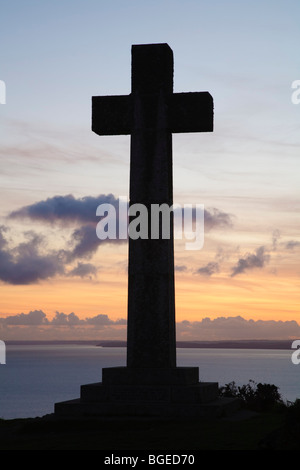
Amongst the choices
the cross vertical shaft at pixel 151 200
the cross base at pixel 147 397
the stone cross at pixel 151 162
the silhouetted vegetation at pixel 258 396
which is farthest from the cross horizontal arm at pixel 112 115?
the silhouetted vegetation at pixel 258 396

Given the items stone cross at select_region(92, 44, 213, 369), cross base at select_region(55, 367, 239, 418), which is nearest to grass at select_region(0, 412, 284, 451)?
cross base at select_region(55, 367, 239, 418)

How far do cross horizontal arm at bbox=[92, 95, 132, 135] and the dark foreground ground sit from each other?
7.30 m

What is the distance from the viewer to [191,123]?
59.3 ft

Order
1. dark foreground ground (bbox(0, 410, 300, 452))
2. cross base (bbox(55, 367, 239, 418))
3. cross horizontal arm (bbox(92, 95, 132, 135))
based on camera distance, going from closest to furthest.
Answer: dark foreground ground (bbox(0, 410, 300, 452)) → cross base (bbox(55, 367, 239, 418)) → cross horizontal arm (bbox(92, 95, 132, 135))

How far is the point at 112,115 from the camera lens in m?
18.6

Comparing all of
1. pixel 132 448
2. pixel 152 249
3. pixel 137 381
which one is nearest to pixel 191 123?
pixel 152 249

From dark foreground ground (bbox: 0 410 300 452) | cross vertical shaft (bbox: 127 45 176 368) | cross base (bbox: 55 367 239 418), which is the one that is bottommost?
dark foreground ground (bbox: 0 410 300 452)

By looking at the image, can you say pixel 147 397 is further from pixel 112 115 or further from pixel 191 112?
pixel 112 115

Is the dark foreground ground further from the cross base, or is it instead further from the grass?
the cross base

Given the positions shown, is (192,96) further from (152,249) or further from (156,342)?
(156,342)

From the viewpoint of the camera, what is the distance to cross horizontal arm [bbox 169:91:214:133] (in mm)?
18031

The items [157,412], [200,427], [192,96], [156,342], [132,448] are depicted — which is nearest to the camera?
[132,448]
